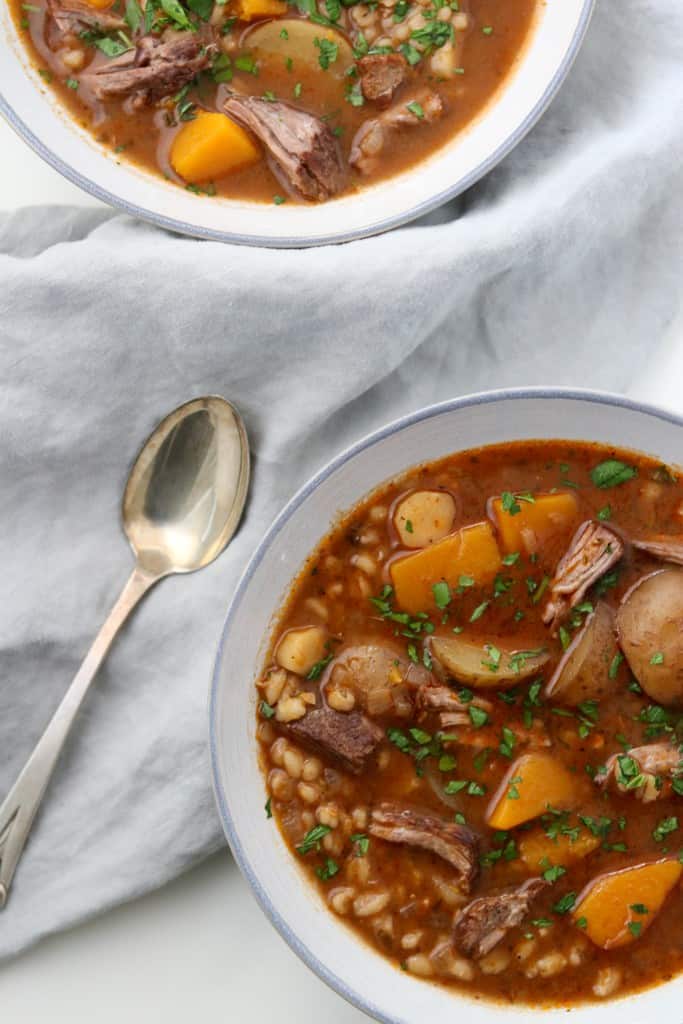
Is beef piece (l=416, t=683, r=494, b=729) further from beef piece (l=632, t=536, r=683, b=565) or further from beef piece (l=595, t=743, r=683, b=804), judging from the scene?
beef piece (l=632, t=536, r=683, b=565)

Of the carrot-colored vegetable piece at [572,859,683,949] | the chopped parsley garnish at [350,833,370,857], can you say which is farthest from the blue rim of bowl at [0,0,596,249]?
the carrot-colored vegetable piece at [572,859,683,949]

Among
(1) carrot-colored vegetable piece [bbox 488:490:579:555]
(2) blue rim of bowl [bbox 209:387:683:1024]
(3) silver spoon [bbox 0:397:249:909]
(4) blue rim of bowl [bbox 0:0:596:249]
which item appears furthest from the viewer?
(3) silver spoon [bbox 0:397:249:909]

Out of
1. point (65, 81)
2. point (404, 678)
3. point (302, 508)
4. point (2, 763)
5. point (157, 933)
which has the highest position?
point (65, 81)

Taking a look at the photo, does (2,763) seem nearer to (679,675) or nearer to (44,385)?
A: (44,385)

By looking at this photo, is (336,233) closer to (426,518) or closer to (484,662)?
(426,518)

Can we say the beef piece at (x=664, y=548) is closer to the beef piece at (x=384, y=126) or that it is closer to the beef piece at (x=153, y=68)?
the beef piece at (x=384, y=126)

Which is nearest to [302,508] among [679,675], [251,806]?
[251,806]
